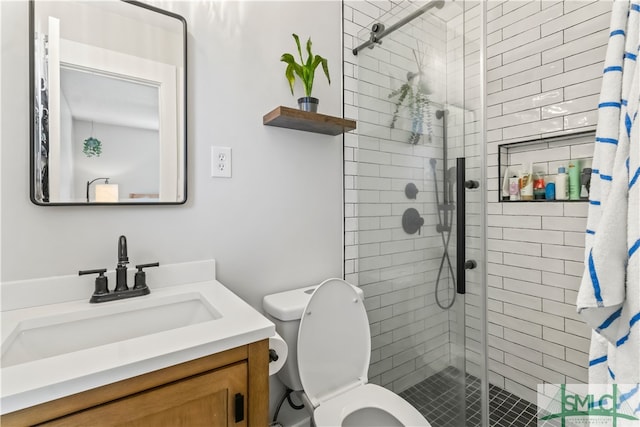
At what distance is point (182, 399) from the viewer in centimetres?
69

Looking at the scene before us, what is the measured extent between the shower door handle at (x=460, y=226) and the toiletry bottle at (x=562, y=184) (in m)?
0.90

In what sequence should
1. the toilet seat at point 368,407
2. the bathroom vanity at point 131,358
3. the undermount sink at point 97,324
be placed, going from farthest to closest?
the toilet seat at point 368,407, the undermount sink at point 97,324, the bathroom vanity at point 131,358

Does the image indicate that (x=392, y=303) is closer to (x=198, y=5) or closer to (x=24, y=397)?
(x=24, y=397)

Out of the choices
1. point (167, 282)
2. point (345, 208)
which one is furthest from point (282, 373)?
point (345, 208)

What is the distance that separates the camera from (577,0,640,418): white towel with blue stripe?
2.11 feet

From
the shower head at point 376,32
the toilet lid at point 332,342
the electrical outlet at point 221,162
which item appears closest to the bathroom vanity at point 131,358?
the toilet lid at point 332,342

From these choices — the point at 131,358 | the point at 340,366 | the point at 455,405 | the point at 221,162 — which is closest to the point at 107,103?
the point at 221,162

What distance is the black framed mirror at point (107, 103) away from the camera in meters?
0.98

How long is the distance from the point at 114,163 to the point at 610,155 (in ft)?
4.87

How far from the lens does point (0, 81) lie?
92 cm

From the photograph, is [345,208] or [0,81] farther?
[345,208]

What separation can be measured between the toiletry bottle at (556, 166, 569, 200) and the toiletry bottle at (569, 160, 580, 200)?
0.9 inches

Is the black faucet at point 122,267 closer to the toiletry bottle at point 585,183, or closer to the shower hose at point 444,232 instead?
the shower hose at point 444,232

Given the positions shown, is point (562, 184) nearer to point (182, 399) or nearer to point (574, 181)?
point (574, 181)
